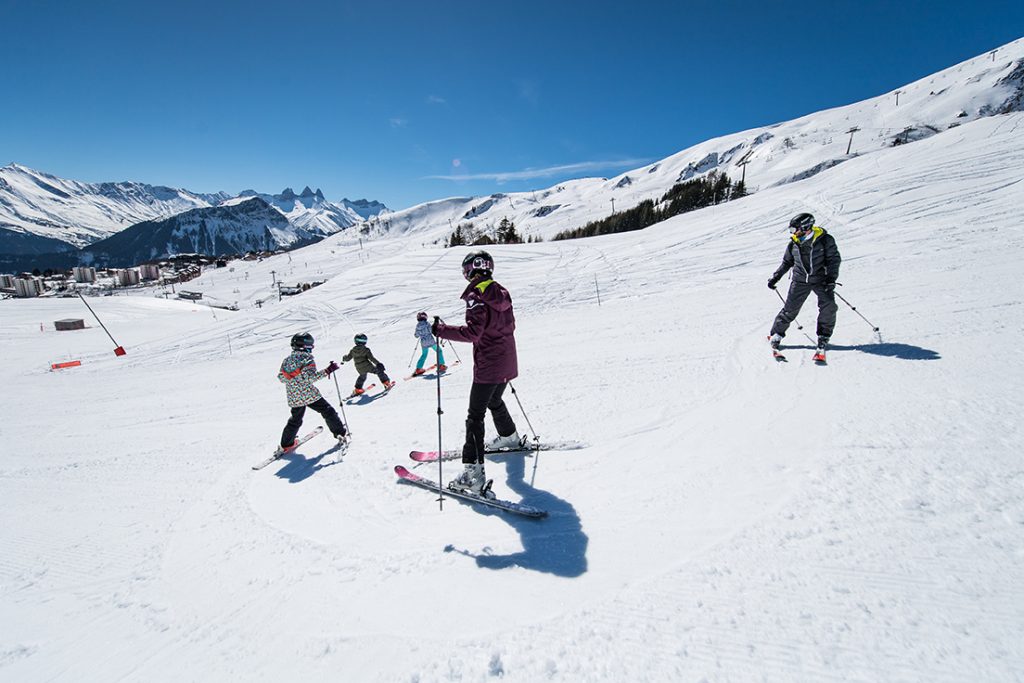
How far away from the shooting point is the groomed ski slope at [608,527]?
224 cm

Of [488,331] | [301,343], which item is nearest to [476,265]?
[488,331]

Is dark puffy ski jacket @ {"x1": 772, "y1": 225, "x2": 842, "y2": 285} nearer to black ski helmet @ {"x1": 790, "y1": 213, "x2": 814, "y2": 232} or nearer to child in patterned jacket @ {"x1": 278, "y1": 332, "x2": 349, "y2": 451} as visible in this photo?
black ski helmet @ {"x1": 790, "y1": 213, "x2": 814, "y2": 232}

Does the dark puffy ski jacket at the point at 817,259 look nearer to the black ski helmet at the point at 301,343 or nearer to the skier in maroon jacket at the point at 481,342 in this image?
the skier in maroon jacket at the point at 481,342

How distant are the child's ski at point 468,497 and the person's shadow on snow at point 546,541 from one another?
2.5 inches

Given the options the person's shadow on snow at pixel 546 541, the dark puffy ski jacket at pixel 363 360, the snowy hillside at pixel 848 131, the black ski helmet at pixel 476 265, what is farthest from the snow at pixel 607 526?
the snowy hillside at pixel 848 131

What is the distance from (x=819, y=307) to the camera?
5879mm

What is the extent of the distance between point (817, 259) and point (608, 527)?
17.5ft

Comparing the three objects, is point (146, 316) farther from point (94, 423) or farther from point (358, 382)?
point (358, 382)

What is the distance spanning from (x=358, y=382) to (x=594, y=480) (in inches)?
263

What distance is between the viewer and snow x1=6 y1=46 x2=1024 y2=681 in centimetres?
224

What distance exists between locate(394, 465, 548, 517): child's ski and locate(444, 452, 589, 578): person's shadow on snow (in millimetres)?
62

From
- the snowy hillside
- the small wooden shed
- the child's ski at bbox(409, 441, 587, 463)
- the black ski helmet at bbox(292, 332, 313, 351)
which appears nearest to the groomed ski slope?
the child's ski at bbox(409, 441, 587, 463)

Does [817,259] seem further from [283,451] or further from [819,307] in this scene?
[283,451]

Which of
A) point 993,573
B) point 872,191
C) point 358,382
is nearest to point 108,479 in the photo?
point 358,382
